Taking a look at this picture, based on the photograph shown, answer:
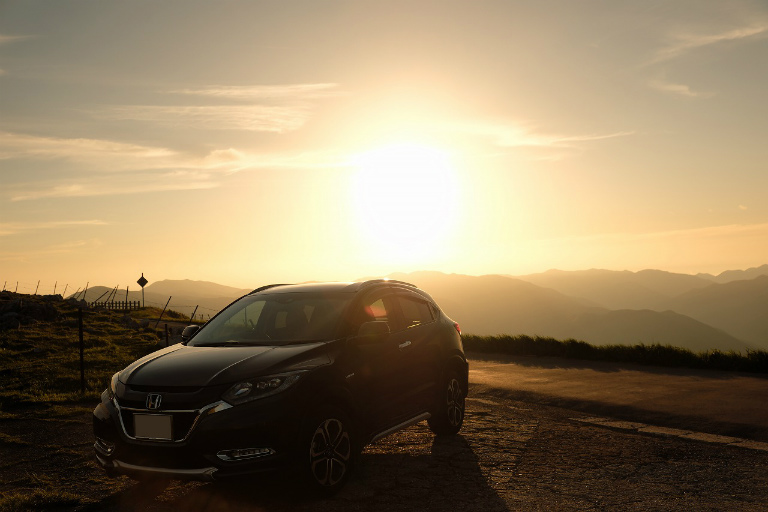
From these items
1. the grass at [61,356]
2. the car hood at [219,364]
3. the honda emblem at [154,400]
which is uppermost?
the car hood at [219,364]

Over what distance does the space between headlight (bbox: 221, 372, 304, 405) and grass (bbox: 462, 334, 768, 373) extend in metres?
11.1

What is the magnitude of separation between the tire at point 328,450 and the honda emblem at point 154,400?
118 centimetres

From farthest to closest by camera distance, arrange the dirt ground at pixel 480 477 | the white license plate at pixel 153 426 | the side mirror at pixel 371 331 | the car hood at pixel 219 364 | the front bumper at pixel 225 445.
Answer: the side mirror at pixel 371 331 → the dirt ground at pixel 480 477 → the car hood at pixel 219 364 → the white license plate at pixel 153 426 → the front bumper at pixel 225 445

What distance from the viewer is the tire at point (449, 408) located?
784 centimetres

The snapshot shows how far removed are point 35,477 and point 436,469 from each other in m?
3.93

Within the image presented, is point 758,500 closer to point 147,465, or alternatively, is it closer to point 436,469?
point 436,469

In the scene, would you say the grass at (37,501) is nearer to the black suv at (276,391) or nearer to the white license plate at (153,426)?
the black suv at (276,391)

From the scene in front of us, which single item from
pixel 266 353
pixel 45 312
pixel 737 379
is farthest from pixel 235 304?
pixel 45 312

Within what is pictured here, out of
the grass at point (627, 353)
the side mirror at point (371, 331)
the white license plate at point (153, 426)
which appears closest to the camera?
the white license plate at point (153, 426)

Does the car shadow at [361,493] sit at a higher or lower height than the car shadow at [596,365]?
lower

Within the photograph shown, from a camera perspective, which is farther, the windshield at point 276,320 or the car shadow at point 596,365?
the car shadow at point 596,365

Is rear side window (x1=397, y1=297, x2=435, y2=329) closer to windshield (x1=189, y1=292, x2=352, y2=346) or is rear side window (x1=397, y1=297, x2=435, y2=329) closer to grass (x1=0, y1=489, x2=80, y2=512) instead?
windshield (x1=189, y1=292, x2=352, y2=346)

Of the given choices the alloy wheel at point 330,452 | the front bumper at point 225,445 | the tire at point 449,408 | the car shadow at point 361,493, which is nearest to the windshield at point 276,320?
the alloy wheel at point 330,452

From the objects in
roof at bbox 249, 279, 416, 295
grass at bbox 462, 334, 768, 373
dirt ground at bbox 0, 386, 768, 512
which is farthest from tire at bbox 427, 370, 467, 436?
grass at bbox 462, 334, 768, 373
